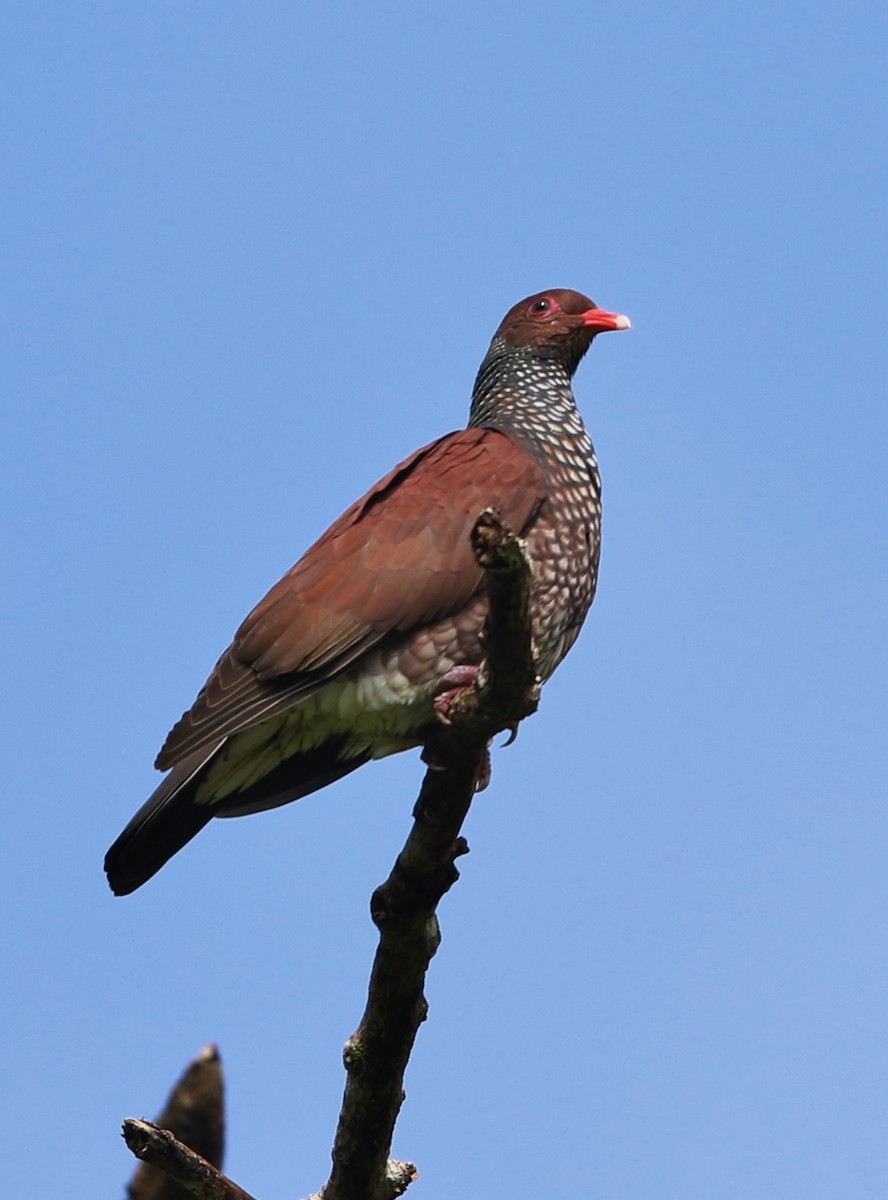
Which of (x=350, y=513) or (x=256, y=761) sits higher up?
(x=350, y=513)

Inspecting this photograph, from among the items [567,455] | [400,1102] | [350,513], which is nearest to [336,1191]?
[400,1102]

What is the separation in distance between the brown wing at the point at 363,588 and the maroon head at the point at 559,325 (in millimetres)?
1266

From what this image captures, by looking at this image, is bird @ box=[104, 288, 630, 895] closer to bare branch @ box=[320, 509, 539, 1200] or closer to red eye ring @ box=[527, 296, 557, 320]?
bare branch @ box=[320, 509, 539, 1200]

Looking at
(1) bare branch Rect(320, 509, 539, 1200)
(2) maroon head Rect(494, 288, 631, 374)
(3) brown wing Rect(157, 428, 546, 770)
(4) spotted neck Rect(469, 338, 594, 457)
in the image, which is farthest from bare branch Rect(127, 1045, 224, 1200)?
(2) maroon head Rect(494, 288, 631, 374)

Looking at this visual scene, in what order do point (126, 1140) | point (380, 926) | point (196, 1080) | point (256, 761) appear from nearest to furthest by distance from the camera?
1. point (196, 1080)
2. point (126, 1140)
3. point (380, 926)
4. point (256, 761)

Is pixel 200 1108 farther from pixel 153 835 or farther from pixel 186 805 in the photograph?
pixel 186 805

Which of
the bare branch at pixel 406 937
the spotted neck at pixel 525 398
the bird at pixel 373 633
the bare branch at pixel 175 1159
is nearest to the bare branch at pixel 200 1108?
the bare branch at pixel 175 1159

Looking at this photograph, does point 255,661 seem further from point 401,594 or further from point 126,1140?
point 126,1140

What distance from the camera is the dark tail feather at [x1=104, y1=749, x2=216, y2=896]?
16.5 ft

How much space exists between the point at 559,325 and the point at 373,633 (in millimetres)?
2060

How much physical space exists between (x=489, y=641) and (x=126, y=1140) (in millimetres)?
1380

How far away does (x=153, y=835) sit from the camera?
5102 mm

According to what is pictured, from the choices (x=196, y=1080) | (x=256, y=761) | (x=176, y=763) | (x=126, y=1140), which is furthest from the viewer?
(x=256, y=761)

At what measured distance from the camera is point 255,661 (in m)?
5.14
